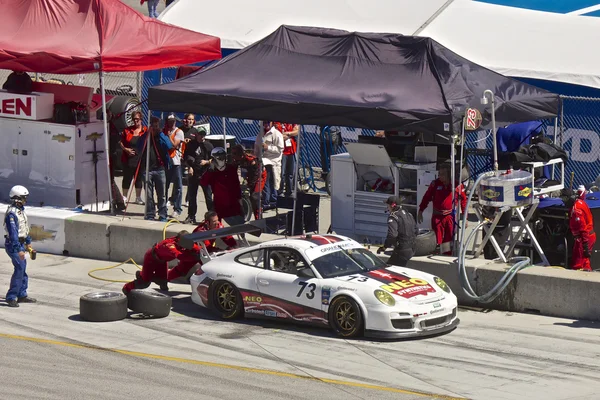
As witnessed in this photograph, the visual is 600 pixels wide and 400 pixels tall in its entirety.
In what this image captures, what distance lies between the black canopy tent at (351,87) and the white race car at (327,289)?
2.56 metres

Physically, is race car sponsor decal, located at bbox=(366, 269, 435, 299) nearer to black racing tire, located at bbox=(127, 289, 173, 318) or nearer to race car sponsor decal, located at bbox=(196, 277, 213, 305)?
race car sponsor decal, located at bbox=(196, 277, 213, 305)

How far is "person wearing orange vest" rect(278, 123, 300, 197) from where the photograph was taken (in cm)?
2247

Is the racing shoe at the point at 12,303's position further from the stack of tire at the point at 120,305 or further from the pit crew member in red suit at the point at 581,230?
the pit crew member in red suit at the point at 581,230

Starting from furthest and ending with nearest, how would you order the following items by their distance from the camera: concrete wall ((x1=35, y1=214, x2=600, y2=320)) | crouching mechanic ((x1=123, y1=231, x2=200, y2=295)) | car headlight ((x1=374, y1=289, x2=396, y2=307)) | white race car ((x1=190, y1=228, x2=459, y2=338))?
crouching mechanic ((x1=123, y1=231, x2=200, y2=295)) → concrete wall ((x1=35, y1=214, x2=600, y2=320)) → white race car ((x1=190, y1=228, x2=459, y2=338)) → car headlight ((x1=374, y1=289, x2=396, y2=307))

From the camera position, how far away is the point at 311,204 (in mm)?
19375

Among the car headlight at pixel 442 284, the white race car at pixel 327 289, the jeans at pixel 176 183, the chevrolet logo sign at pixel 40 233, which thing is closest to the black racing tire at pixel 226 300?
the white race car at pixel 327 289

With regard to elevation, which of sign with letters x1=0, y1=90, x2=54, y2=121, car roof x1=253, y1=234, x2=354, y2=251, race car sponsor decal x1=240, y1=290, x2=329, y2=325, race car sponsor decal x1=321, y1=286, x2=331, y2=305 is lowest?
race car sponsor decal x1=240, y1=290, x2=329, y2=325

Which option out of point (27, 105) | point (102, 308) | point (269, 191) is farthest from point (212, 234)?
point (27, 105)

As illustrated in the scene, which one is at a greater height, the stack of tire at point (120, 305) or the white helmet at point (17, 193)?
the white helmet at point (17, 193)

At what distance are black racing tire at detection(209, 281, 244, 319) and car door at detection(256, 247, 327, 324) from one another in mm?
449

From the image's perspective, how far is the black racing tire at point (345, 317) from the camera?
14383 mm

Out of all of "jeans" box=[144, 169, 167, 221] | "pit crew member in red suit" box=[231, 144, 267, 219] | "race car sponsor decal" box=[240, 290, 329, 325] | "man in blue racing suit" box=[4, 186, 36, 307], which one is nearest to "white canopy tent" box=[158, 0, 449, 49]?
"pit crew member in red suit" box=[231, 144, 267, 219]

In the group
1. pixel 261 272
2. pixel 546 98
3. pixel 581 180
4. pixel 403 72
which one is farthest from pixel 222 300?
pixel 581 180

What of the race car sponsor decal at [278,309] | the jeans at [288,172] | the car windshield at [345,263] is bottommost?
the race car sponsor decal at [278,309]
